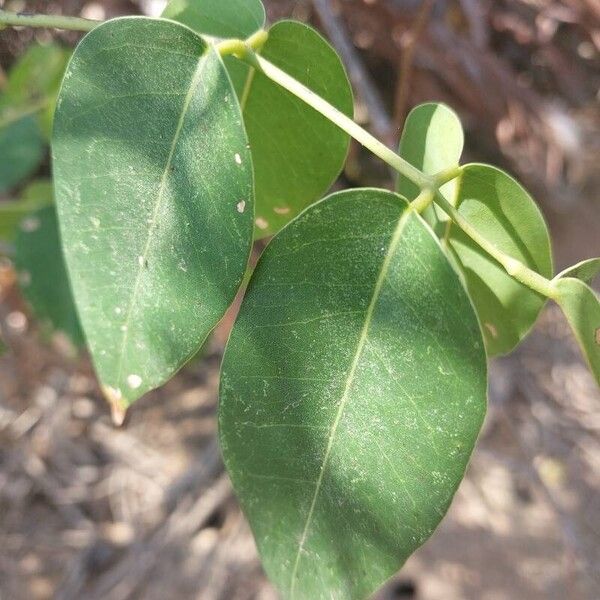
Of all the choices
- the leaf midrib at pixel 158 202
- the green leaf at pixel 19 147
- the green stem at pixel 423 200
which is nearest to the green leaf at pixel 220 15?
the leaf midrib at pixel 158 202

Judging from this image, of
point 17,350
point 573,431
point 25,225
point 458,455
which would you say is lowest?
point 573,431

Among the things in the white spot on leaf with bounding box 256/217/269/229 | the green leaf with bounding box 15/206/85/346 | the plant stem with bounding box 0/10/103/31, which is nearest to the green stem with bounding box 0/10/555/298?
the plant stem with bounding box 0/10/103/31

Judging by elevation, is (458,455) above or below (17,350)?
above

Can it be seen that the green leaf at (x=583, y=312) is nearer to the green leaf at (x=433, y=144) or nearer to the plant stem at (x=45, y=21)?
the green leaf at (x=433, y=144)

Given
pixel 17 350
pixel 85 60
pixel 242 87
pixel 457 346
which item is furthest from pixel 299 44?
pixel 17 350

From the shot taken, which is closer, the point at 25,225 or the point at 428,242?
the point at 428,242

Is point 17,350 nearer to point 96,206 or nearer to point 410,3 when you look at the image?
point 410,3
